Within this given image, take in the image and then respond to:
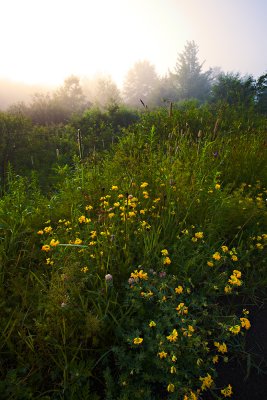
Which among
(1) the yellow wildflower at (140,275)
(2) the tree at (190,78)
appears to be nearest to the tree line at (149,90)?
(2) the tree at (190,78)

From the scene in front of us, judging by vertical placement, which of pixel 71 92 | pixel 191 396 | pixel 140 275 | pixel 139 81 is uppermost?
pixel 139 81

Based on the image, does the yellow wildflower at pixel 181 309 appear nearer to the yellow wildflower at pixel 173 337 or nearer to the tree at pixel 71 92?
the yellow wildflower at pixel 173 337

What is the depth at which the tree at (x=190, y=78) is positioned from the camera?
4022 cm

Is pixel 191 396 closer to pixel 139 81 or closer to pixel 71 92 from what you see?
pixel 71 92

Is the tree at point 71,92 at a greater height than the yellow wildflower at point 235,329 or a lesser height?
greater

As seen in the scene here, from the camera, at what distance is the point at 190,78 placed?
43344 millimetres

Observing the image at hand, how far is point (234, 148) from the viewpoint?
4.68 m

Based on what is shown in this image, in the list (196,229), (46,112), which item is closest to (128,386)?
(196,229)

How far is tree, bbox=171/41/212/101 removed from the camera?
40219 mm

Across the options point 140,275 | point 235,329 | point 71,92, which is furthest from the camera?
point 71,92

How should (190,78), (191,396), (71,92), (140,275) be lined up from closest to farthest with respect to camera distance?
(191,396)
(140,275)
(71,92)
(190,78)

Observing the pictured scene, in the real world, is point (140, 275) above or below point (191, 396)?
above

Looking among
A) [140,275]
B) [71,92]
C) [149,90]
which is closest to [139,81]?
[149,90]

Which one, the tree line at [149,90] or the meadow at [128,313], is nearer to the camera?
the meadow at [128,313]
